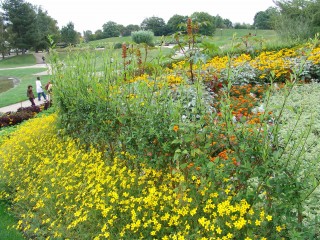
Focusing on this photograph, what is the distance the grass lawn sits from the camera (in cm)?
353

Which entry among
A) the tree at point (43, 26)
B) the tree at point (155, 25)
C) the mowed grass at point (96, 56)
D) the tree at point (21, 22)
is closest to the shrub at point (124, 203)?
the mowed grass at point (96, 56)

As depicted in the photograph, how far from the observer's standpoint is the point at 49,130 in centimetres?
511

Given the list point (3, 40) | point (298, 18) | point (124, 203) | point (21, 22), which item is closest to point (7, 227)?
point (124, 203)

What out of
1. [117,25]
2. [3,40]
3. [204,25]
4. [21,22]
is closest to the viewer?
→ [204,25]

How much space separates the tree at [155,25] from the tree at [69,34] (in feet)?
50.2

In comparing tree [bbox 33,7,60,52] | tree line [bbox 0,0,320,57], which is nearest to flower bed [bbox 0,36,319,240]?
tree line [bbox 0,0,320,57]

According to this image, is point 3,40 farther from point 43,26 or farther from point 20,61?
point 43,26

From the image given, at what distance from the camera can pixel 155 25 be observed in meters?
57.5

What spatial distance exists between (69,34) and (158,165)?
44.9 metres

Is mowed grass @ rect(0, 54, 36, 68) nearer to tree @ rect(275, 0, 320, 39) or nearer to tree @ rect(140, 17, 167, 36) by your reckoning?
tree @ rect(140, 17, 167, 36)

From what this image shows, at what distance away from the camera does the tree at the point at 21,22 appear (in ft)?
139

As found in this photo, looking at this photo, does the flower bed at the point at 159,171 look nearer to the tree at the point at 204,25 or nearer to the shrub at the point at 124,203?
the shrub at the point at 124,203

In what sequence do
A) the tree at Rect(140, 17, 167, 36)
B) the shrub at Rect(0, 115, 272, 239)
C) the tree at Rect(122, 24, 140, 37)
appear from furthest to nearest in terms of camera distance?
the tree at Rect(122, 24, 140, 37), the tree at Rect(140, 17, 167, 36), the shrub at Rect(0, 115, 272, 239)

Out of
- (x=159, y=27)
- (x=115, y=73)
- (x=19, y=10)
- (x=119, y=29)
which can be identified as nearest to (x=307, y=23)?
(x=115, y=73)
